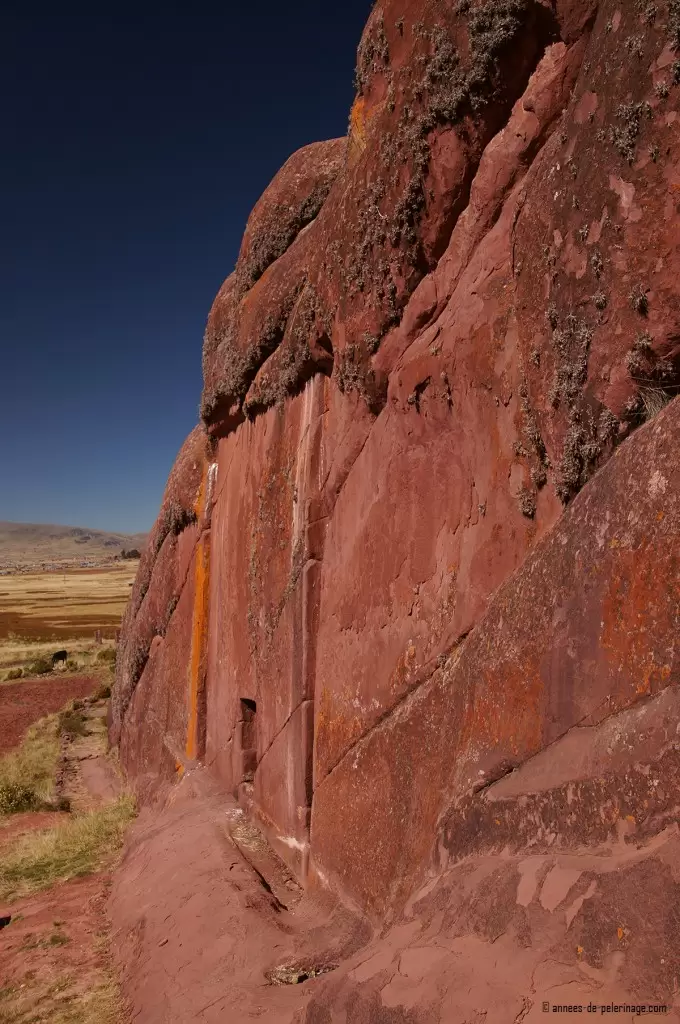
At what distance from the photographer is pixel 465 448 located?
5.29 metres

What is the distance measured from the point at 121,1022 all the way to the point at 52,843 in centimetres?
641

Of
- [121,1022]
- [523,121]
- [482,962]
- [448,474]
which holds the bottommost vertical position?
[121,1022]

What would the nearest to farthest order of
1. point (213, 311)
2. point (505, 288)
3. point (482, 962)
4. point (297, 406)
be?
point (482, 962) → point (505, 288) → point (297, 406) → point (213, 311)

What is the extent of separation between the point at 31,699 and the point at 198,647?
1764cm

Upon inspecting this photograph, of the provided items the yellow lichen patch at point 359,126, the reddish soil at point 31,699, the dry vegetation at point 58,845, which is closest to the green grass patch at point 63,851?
the dry vegetation at point 58,845

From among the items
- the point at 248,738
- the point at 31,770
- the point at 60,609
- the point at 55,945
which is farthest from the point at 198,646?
the point at 60,609

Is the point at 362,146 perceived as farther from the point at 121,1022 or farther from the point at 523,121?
the point at 121,1022

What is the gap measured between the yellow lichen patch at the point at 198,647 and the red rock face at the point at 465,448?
7.05 ft

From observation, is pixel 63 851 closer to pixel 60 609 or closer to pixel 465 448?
pixel 465 448

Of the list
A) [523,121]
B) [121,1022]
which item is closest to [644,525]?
[523,121]

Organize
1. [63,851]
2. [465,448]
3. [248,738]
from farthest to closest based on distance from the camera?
[63,851], [248,738], [465,448]

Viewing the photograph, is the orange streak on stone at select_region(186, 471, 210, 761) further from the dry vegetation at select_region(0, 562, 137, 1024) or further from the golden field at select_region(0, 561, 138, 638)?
the golden field at select_region(0, 561, 138, 638)

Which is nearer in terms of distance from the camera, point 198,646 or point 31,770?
point 198,646

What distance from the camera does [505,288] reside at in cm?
480
